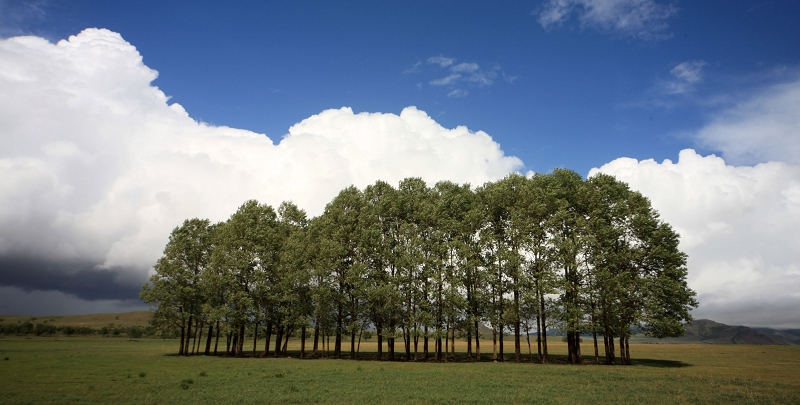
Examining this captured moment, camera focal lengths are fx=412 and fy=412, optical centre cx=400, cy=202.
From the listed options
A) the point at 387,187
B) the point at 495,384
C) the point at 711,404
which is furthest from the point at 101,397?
the point at 387,187

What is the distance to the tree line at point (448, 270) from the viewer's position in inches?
2202

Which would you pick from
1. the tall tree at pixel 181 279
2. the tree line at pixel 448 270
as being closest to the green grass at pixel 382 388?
the tree line at pixel 448 270

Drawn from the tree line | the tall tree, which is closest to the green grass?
the tree line

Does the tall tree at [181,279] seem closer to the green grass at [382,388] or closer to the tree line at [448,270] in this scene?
the tree line at [448,270]

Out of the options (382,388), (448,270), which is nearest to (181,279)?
(448,270)

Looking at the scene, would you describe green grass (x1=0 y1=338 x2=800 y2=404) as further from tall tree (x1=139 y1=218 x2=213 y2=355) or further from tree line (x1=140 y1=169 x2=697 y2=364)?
tall tree (x1=139 y1=218 x2=213 y2=355)

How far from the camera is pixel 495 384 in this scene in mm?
31984

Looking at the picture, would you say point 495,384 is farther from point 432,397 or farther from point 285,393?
point 285,393

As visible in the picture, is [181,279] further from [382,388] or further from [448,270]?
[382,388]

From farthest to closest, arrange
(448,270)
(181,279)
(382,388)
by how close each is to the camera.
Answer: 1. (181,279)
2. (448,270)
3. (382,388)

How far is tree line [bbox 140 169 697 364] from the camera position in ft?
184

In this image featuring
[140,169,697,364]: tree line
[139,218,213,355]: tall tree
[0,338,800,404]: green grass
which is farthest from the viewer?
[139,218,213,355]: tall tree

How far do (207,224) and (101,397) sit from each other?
61845 mm

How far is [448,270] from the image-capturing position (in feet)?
201
